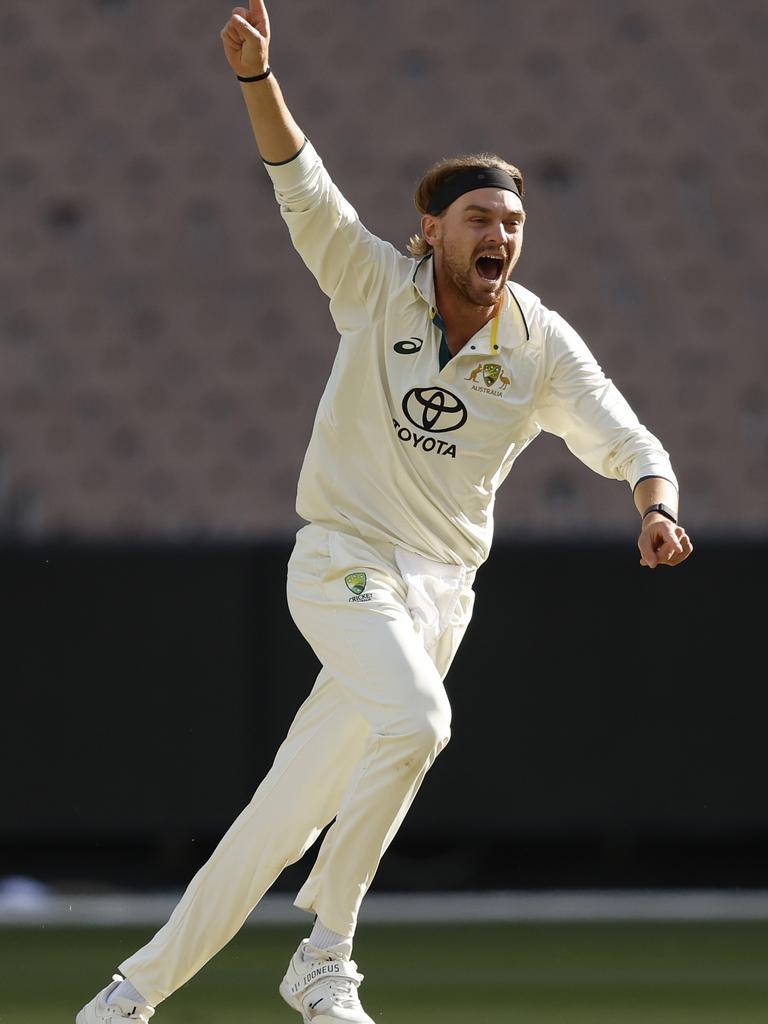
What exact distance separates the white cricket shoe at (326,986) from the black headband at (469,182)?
5.99ft

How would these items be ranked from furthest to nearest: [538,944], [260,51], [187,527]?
[187,527] → [538,944] → [260,51]

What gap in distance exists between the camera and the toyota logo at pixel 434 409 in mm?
4352

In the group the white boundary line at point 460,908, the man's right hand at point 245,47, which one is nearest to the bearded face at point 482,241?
the man's right hand at point 245,47

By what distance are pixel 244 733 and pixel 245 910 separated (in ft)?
12.9

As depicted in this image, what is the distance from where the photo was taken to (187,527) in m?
9.66

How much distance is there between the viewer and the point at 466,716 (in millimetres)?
8297

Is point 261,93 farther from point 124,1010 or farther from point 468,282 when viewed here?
point 124,1010

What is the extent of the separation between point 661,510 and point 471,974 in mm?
2554

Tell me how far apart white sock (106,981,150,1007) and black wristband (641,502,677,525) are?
5.53 ft

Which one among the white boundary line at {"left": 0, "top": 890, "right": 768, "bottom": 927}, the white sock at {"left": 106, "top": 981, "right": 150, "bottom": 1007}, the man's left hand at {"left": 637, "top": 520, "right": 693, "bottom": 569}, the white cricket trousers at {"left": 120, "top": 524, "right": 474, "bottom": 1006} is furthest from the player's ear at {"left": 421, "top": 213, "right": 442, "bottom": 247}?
the white boundary line at {"left": 0, "top": 890, "right": 768, "bottom": 927}

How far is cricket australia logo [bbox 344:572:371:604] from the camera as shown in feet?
14.1

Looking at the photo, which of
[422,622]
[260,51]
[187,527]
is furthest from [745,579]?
[260,51]

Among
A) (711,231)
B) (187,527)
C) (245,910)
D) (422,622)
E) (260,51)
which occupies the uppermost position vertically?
(711,231)

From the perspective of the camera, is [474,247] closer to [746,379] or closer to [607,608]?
[607,608]
